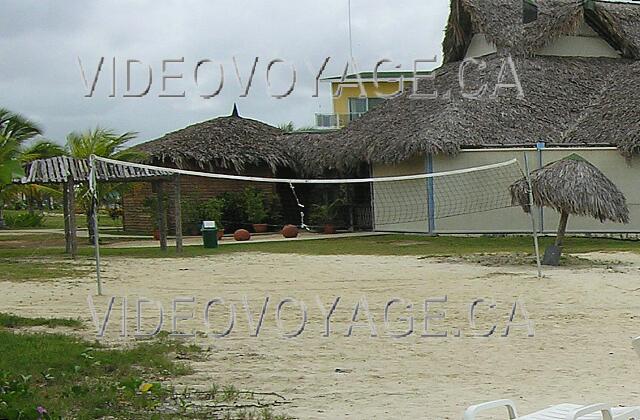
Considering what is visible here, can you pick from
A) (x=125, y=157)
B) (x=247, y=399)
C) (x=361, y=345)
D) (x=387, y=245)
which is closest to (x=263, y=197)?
(x=125, y=157)

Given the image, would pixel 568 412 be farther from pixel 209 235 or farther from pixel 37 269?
pixel 209 235

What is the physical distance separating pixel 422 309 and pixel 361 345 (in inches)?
83.0

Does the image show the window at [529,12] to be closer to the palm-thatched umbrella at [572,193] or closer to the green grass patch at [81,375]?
the palm-thatched umbrella at [572,193]

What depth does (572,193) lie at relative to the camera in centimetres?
1372

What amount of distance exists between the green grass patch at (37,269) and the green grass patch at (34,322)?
4.09 m

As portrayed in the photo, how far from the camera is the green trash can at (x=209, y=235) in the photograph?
1923 cm

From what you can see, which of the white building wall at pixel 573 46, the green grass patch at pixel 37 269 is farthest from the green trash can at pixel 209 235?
the white building wall at pixel 573 46

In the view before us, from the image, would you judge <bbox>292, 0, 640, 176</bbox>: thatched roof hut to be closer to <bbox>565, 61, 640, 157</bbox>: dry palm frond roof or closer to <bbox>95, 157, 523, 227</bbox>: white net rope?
<bbox>565, 61, 640, 157</bbox>: dry palm frond roof

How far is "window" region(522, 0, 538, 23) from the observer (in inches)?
882

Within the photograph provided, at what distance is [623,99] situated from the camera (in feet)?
67.9

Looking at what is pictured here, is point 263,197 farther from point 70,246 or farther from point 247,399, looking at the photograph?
point 247,399

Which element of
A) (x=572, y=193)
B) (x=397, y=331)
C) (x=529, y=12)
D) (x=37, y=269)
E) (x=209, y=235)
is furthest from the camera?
(x=529, y=12)

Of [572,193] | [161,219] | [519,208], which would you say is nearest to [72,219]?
[161,219]

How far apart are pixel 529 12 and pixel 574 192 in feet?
32.6
